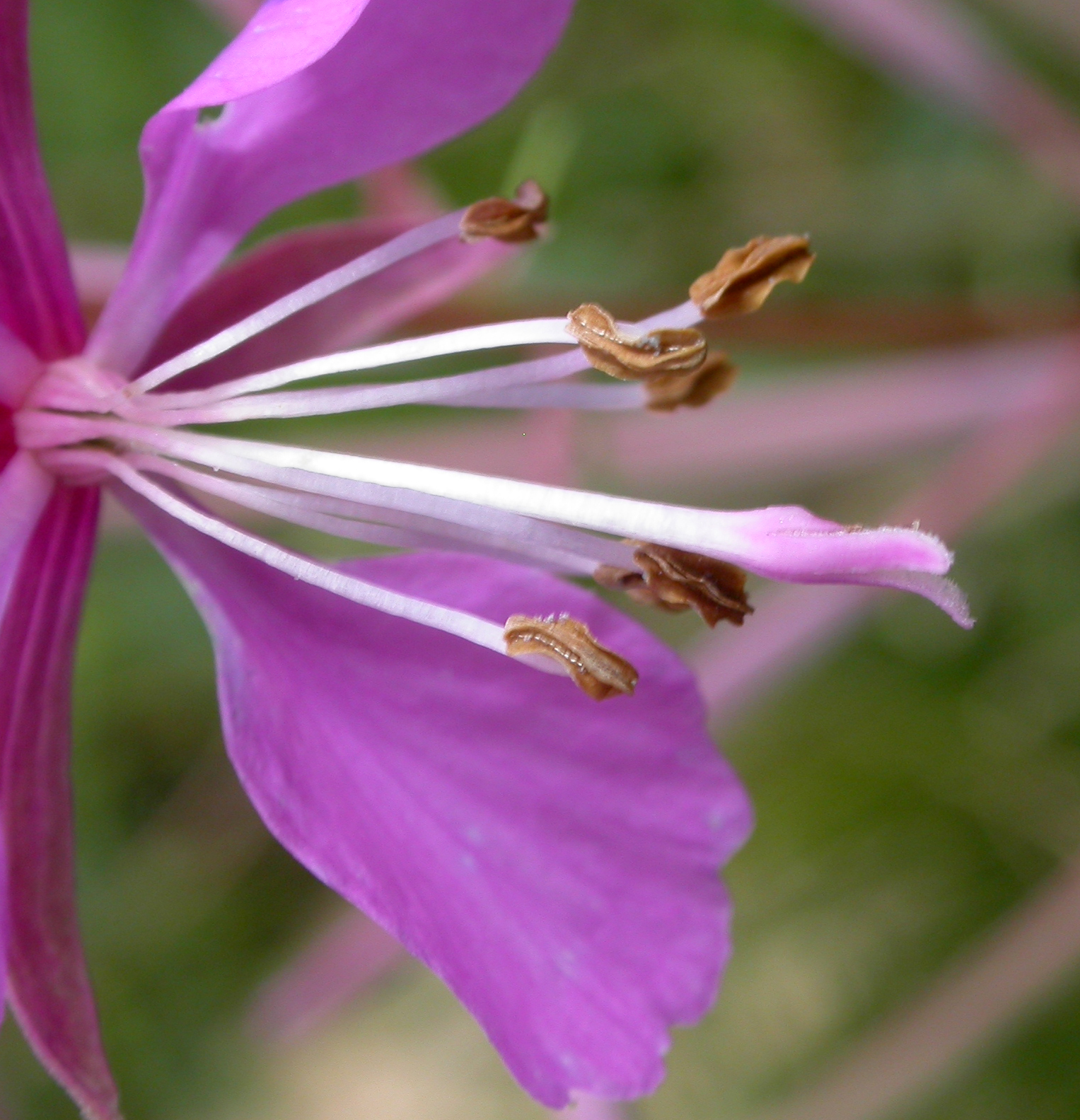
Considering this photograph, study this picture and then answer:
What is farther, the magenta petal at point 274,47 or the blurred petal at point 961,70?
the blurred petal at point 961,70

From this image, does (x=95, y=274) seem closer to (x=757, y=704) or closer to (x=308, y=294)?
(x=308, y=294)

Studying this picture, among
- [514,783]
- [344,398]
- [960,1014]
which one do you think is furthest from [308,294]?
[960,1014]

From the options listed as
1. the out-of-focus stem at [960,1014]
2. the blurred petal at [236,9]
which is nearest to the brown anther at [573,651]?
the blurred petal at [236,9]

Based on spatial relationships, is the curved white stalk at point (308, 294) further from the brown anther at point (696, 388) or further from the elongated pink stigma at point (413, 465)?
the brown anther at point (696, 388)

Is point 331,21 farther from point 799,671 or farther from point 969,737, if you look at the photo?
point 969,737

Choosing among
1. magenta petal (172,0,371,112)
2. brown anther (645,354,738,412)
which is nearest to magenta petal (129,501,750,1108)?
brown anther (645,354,738,412)
